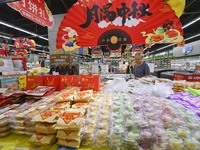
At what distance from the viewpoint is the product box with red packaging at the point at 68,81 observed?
223 centimetres

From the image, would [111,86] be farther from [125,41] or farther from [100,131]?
[100,131]

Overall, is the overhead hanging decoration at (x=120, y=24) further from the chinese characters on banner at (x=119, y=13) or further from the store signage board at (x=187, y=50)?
the store signage board at (x=187, y=50)

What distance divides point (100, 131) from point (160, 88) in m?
1.23

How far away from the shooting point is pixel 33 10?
2805mm

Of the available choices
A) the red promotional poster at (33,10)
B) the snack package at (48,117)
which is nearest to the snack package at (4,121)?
the snack package at (48,117)

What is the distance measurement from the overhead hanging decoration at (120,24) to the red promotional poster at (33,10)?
734mm

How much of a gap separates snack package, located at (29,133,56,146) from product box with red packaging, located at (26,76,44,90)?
4.27ft

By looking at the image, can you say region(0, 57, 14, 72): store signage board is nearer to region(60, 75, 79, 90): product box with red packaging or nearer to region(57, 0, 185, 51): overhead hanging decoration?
region(57, 0, 185, 51): overhead hanging decoration

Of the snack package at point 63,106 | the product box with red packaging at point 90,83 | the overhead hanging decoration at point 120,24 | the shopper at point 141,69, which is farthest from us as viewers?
the shopper at point 141,69

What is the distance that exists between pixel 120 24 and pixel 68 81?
4.69 ft

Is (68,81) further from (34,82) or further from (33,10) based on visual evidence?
(33,10)

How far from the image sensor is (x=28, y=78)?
2279mm

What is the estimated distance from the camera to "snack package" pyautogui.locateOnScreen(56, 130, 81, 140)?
1006mm

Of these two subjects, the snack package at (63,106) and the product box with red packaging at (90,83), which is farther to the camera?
the product box with red packaging at (90,83)
